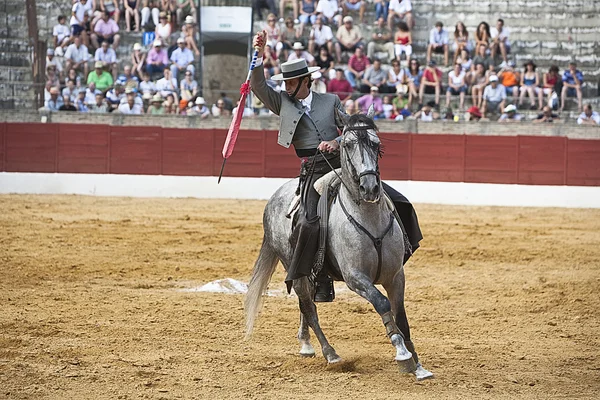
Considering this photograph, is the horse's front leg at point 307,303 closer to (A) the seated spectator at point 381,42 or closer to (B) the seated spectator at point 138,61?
(B) the seated spectator at point 138,61

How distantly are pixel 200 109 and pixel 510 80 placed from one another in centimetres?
598

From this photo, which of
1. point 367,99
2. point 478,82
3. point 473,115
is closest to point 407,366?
point 367,99

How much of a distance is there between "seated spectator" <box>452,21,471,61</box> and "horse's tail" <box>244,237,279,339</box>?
44.8 ft

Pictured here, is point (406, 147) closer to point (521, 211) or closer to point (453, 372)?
point (521, 211)

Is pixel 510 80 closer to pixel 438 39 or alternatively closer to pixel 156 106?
pixel 438 39

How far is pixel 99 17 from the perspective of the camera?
20422 mm

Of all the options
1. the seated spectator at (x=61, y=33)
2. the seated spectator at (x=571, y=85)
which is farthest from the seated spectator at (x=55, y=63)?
the seated spectator at (x=571, y=85)

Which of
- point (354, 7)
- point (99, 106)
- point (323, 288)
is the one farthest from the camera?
A: point (354, 7)

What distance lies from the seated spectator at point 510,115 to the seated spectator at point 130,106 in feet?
22.6

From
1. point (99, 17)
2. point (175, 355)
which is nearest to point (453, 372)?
point (175, 355)

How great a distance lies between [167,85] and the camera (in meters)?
19.3

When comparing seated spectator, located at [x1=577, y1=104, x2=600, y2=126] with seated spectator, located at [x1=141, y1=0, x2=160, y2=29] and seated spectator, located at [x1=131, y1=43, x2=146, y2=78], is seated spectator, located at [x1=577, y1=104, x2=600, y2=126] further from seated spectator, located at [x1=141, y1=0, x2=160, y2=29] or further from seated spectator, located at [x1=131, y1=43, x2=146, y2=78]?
seated spectator, located at [x1=141, y1=0, x2=160, y2=29]

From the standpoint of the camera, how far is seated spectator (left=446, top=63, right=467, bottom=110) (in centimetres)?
1903

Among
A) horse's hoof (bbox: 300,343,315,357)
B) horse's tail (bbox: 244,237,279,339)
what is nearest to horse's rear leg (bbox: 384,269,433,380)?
horse's hoof (bbox: 300,343,315,357)
